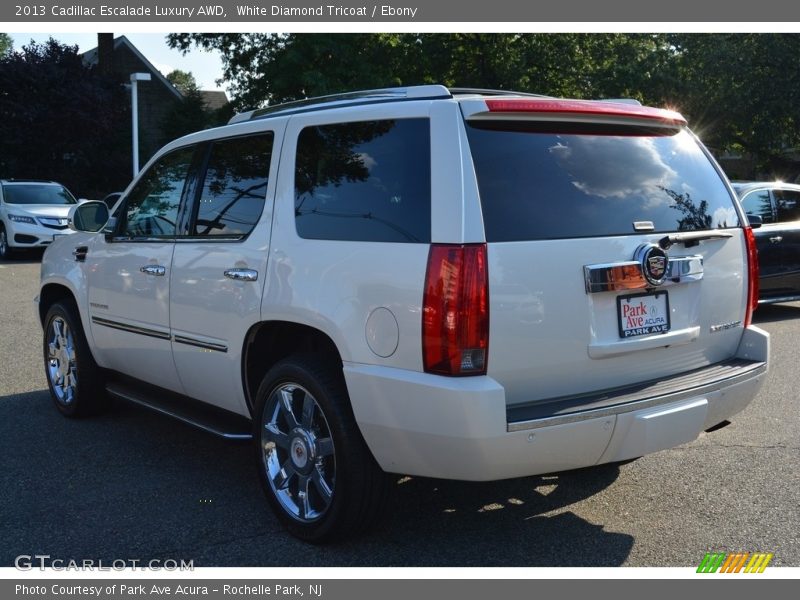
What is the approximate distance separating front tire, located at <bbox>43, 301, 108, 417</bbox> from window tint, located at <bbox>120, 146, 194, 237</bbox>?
0.96 metres

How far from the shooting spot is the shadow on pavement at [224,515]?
395 cm

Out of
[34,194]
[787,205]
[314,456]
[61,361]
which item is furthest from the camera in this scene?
[34,194]

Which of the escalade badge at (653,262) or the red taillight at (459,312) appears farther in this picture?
the escalade badge at (653,262)

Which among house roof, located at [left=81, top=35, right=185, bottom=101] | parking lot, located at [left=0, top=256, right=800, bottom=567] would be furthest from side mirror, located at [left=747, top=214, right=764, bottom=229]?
house roof, located at [left=81, top=35, right=185, bottom=101]

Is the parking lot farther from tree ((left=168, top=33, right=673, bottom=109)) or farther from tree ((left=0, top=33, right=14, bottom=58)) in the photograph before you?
tree ((left=0, top=33, right=14, bottom=58))

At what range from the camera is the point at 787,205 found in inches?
433

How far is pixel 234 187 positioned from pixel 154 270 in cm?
80

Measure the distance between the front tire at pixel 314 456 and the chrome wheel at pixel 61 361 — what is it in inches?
98.5

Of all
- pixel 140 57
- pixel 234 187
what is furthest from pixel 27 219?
pixel 140 57

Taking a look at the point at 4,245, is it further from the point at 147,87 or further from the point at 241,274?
the point at 147,87

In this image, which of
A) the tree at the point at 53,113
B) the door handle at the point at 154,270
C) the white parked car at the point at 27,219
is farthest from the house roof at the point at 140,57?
the door handle at the point at 154,270

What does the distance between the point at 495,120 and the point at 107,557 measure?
251 centimetres

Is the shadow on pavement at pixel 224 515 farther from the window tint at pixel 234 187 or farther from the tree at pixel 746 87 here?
the tree at pixel 746 87

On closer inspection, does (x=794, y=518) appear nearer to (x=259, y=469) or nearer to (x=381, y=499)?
(x=381, y=499)
